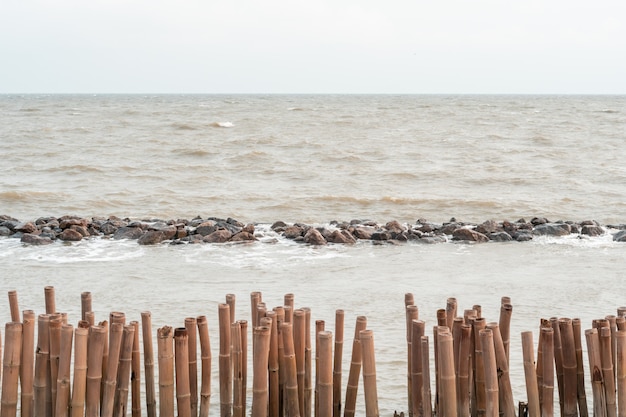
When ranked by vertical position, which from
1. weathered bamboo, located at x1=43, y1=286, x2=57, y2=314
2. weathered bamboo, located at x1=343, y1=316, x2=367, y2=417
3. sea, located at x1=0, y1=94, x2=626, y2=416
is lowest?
sea, located at x1=0, y1=94, x2=626, y2=416

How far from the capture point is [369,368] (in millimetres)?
5180

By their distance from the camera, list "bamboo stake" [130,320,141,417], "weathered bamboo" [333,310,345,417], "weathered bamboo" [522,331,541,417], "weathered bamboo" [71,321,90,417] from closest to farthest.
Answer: "weathered bamboo" [71,321,90,417] → "weathered bamboo" [522,331,541,417] → "bamboo stake" [130,320,141,417] → "weathered bamboo" [333,310,345,417]

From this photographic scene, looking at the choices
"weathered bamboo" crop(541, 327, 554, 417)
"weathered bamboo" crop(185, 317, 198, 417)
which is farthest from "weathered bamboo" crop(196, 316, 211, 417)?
"weathered bamboo" crop(541, 327, 554, 417)

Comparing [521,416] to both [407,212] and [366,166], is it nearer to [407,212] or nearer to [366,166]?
[407,212]

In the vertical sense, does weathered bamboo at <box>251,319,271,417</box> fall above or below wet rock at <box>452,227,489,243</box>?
above

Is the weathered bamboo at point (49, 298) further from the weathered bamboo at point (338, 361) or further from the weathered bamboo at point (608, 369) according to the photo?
the weathered bamboo at point (608, 369)

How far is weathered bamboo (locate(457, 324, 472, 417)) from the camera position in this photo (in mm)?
5125

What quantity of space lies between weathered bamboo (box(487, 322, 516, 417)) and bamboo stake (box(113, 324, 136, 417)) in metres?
2.09

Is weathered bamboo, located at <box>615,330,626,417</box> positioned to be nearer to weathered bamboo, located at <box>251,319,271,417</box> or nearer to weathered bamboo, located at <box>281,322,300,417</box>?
weathered bamboo, located at <box>281,322,300,417</box>

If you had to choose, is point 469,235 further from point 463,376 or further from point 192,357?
point 192,357

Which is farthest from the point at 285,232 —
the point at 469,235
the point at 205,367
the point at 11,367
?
the point at 11,367

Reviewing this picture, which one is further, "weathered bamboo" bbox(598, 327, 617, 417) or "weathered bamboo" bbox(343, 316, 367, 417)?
"weathered bamboo" bbox(343, 316, 367, 417)

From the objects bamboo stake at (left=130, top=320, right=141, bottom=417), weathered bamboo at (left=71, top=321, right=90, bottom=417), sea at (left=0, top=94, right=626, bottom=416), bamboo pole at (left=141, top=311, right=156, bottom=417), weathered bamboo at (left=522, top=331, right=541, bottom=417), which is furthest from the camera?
sea at (left=0, top=94, right=626, bottom=416)

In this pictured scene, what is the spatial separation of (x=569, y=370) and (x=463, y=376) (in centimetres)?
73
